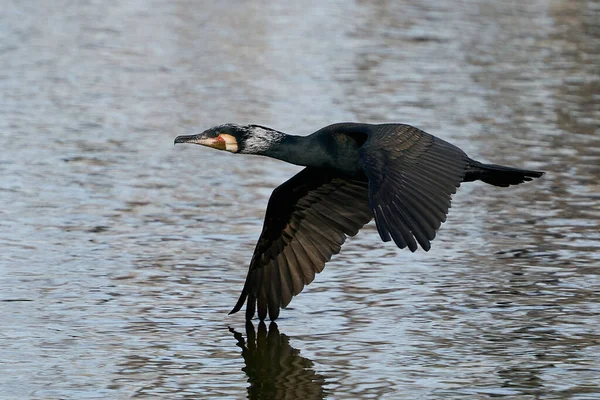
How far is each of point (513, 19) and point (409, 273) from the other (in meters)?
16.4

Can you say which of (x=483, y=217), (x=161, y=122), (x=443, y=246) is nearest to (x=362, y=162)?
(x=443, y=246)

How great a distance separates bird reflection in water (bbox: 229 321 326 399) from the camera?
7453 mm

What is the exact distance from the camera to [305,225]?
919 cm

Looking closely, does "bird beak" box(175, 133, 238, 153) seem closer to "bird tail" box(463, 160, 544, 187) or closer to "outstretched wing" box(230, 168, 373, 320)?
"outstretched wing" box(230, 168, 373, 320)

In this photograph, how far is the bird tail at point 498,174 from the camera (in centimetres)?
835

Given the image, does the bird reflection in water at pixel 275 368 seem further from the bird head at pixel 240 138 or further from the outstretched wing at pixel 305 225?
the bird head at pixel 240 138

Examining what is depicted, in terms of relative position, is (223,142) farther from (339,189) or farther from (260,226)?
(260,226)

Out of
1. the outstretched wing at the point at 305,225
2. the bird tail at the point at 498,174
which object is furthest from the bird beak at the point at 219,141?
the bird tail at the point at 498,174

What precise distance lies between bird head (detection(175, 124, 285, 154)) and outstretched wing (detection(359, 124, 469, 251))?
0.75 m

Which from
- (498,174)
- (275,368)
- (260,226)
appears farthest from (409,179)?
(260,226)

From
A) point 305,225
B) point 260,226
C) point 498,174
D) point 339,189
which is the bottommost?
point 260,226

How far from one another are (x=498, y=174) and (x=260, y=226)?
300cm

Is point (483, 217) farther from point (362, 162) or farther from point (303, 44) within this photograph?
point (303, 44)

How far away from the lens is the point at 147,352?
26.0ft
